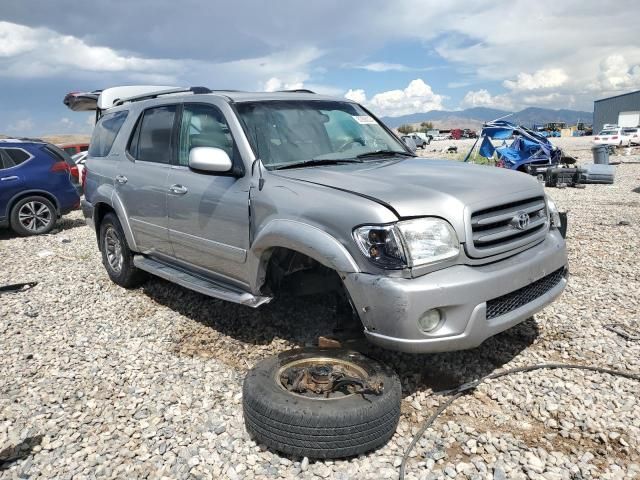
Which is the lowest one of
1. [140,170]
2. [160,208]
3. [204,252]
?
[204,252]

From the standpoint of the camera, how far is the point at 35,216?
32.6 ft

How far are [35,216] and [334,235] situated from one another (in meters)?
8.85

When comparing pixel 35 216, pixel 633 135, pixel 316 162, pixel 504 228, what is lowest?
pixel 633 135

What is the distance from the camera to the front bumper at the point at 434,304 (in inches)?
110

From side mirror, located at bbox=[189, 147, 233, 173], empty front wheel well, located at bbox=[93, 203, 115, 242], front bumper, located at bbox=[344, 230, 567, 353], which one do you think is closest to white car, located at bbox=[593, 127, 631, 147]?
empty front wheel well, located at bbox=[93, 203, 115, 242]

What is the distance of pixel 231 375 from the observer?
3.76 m

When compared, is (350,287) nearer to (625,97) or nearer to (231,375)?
(231,375)

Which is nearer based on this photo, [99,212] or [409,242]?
[409,242]

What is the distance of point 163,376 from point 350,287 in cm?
170

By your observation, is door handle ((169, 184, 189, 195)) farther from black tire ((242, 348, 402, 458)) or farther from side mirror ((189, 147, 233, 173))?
black tire ((242, 348, 402, 458))

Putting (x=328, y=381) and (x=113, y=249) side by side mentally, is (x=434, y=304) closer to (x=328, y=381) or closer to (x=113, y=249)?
(x=328, y=381)

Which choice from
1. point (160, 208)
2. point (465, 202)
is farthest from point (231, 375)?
point (465, 202)

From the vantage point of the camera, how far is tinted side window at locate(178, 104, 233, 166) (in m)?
4.06

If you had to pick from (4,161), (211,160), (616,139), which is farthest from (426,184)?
(616,139)
